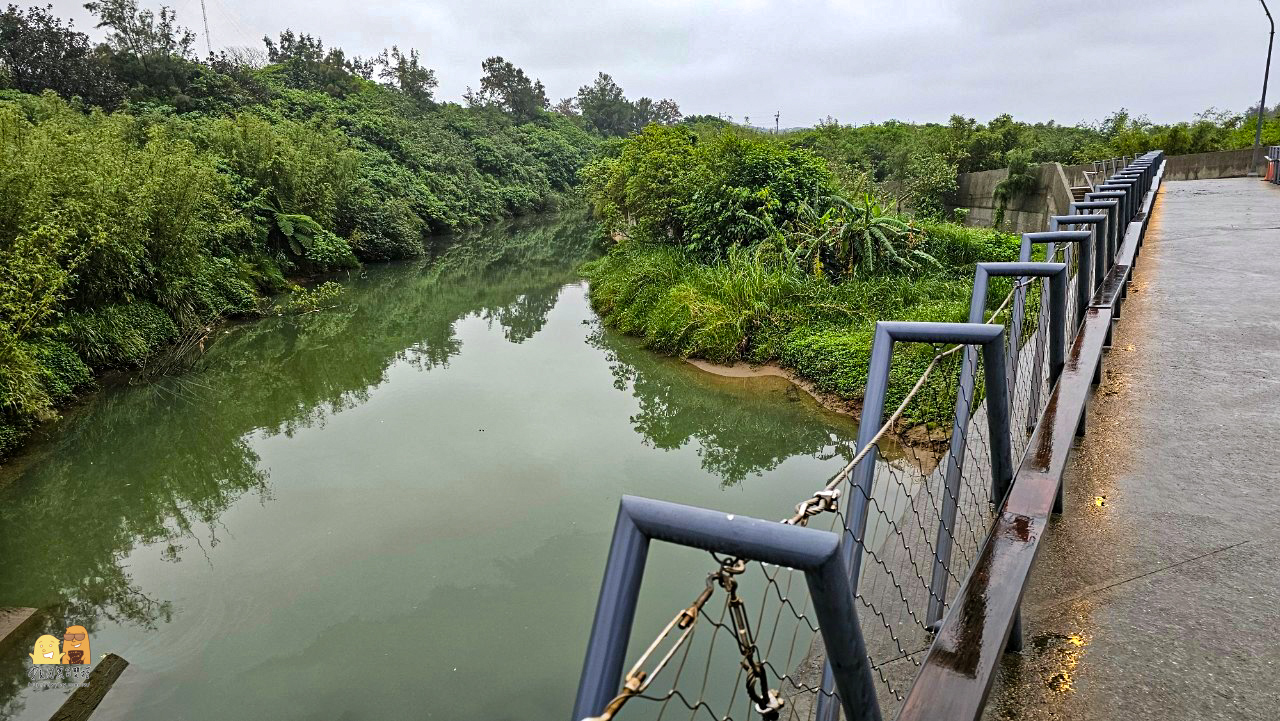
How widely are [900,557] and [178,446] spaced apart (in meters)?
7.64

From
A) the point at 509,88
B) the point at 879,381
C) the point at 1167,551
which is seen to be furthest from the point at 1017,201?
the point at 509,88

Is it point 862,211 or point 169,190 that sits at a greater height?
point 169,190

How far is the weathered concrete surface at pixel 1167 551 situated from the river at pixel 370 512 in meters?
2.72

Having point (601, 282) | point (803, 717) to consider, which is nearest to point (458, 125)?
point (601, 282)

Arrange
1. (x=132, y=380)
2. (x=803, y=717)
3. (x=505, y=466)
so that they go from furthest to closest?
(x=132, y=380), (x=505, y=466), (x=803, y=717)

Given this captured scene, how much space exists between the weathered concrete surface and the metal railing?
0.20 meters

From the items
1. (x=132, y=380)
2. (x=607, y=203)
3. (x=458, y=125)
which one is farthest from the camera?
(x=458, y=125)

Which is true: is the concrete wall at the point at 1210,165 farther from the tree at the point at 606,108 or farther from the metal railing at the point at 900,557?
the tree at the point at 606,108

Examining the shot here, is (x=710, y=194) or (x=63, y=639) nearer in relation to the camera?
(x=63, y=639)

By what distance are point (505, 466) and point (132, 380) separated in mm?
5873

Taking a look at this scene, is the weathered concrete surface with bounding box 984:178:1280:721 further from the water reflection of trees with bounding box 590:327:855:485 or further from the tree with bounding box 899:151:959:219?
the tree with bounding box 899:151:959:219

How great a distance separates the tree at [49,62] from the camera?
20.8 m

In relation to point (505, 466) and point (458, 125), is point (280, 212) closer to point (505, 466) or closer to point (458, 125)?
point (505, 466)

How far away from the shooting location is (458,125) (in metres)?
39.4
